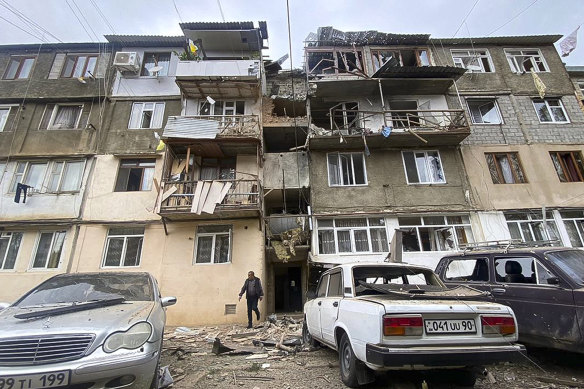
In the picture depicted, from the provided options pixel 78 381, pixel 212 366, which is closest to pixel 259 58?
pixel 212 366

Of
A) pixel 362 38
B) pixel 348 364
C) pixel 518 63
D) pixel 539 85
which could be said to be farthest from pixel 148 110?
pixel 518 63

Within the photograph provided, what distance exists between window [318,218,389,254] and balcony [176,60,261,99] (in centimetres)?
785

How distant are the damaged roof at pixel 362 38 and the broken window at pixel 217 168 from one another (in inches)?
328

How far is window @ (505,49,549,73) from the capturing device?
1548cm

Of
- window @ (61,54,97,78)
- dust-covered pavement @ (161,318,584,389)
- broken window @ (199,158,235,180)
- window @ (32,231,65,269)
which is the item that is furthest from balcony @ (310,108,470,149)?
window @ (61,54,97,78)

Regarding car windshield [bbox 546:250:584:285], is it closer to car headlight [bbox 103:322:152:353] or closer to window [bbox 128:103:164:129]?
car headlight [bbox 103:322:152:353]

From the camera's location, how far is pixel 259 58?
1505 cm

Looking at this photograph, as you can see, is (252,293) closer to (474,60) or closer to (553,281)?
(553,281)

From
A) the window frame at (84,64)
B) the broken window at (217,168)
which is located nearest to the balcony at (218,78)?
the broken window at (217,168)

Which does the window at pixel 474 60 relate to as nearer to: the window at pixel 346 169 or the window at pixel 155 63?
the window at pixel 346 169

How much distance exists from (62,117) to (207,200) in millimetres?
9796

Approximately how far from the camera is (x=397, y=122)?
14086 mm

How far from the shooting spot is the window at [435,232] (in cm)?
1196

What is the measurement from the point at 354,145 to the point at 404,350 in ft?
37.3
